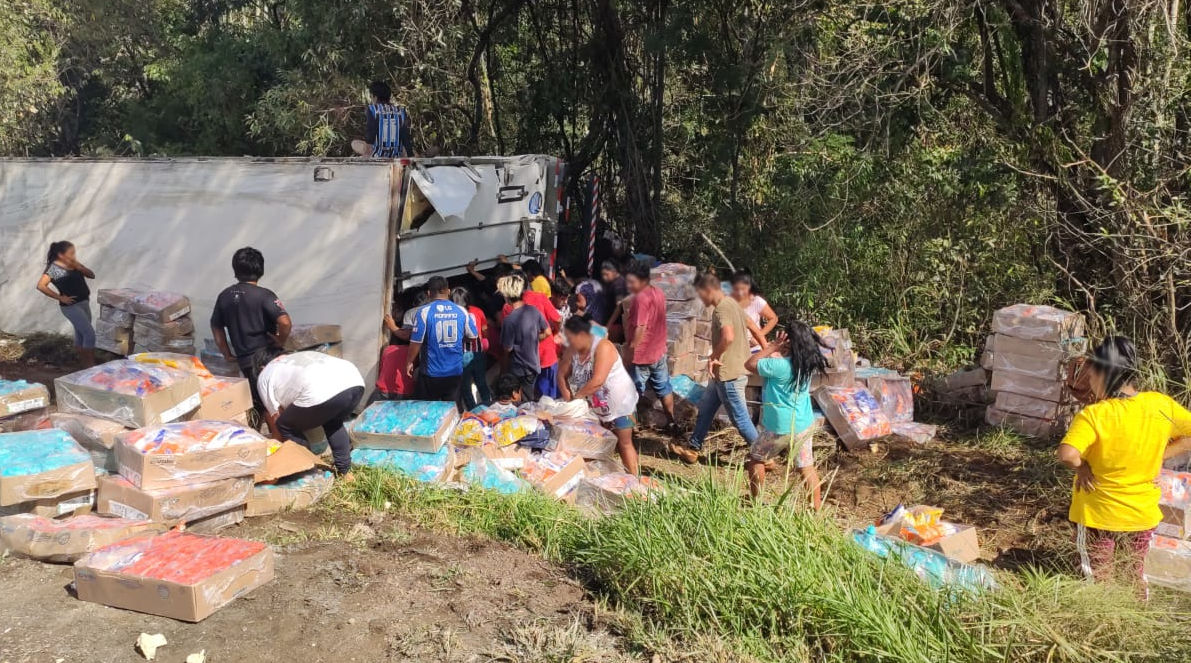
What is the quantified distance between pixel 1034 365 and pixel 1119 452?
3092 mm

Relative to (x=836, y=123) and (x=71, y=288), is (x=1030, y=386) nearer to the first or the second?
(x=836, y=123)

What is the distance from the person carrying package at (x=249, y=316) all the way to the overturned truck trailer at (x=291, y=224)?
41.9 inches

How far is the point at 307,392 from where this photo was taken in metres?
5.29

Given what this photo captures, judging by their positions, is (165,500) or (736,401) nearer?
(165,500)

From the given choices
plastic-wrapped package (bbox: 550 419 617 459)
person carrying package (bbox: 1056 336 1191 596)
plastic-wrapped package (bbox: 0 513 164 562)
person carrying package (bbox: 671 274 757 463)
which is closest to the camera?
person carrying package (bbox: 1056 336 1191 596)

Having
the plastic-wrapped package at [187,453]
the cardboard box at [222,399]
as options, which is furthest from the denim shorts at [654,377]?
the plastic-wrapped package at [187,453]

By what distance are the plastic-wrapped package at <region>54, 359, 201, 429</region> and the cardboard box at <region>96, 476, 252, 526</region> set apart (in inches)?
17.4

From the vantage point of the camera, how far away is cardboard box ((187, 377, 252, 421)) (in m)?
5.55

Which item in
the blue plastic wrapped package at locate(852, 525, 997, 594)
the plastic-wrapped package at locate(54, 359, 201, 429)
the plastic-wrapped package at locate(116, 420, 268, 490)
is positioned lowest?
the blue plastic wrapped package at locate(852, 525, 997, 594)

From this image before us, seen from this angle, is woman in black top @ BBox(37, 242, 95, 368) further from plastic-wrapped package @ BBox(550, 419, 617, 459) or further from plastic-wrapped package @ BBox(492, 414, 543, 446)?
plastic-wrapped package @ BBox(550, 419, 617, 459)

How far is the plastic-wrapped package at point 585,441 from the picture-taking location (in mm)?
6328

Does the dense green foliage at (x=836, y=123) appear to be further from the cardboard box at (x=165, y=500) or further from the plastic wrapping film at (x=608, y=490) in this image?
the cardboard box at (x=165, y=500)

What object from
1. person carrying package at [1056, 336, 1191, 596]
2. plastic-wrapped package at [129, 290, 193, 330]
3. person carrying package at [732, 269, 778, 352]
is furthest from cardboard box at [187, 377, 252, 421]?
person carrying package at [1056, 336, 1191, 596]

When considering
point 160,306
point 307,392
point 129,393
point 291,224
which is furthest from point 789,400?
point 160,306
